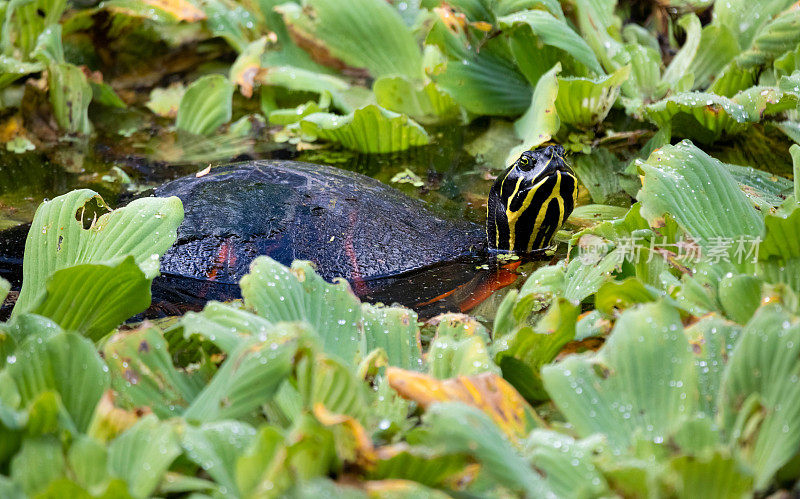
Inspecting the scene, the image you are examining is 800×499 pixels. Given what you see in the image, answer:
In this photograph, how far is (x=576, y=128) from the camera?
2820 millimetres

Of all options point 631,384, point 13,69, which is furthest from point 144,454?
point 13,69

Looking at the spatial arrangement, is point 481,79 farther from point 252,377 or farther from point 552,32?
point 252,377

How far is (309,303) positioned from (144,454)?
0.43 m

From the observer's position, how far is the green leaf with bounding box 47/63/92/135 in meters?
2.93

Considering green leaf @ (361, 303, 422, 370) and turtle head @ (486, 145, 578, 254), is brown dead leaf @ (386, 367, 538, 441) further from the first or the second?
turtle head @ (486, 145, 578, 254)

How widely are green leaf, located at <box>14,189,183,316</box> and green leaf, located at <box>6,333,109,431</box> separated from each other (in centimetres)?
36

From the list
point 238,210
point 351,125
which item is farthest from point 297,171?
point 351,125

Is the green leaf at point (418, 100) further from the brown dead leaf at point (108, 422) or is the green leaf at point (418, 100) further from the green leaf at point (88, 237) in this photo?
the brown dead leaf at point (108, 422)

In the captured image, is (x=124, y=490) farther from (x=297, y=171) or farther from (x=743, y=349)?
(x=297, y=171)

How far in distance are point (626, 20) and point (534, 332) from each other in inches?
105

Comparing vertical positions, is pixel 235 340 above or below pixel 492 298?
above

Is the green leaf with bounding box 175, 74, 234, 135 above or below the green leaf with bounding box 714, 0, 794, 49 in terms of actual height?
below

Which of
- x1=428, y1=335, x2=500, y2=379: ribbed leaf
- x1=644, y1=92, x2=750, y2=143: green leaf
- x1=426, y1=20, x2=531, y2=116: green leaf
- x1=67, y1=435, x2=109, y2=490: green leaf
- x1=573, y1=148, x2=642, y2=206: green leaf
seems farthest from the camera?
x1=426, y1=20, x2=531, y2=116: green leaf

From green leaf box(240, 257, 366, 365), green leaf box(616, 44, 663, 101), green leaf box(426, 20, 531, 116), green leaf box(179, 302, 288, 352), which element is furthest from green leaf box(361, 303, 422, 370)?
green leaf box(616, 44, 663, 101)
